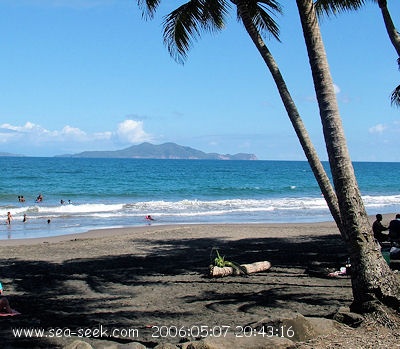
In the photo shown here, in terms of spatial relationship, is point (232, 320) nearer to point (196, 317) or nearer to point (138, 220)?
point (196, 317)

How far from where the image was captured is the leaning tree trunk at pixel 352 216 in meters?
6.02

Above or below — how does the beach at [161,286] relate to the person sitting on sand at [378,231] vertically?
below

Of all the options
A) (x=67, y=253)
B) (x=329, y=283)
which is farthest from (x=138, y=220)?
(x=329, y=283)

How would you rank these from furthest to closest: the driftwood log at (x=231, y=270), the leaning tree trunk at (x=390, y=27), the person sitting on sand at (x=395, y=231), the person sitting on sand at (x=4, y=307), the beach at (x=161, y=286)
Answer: the person sitting on sand at (x=395, y=231), the leaning tree trunk at (x=390, y=27), the driftwood log at (x=231, y=270), the person sitting on sand at (x=4, y=307), the beach at (x=161, y=286)

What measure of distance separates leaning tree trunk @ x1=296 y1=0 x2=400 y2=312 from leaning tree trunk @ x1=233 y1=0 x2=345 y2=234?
31cm

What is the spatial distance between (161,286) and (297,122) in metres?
4.33

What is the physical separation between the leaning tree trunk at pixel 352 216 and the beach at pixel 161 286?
0.67 metres

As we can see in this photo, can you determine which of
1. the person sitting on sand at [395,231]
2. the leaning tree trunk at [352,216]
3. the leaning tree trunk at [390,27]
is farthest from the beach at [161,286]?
the leaning tree trunk at [390,27]

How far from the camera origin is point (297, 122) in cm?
693

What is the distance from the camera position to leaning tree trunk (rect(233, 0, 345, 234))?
6.70 meters

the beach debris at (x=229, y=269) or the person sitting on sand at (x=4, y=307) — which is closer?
the person sitting on sand at (x=4, y=307)

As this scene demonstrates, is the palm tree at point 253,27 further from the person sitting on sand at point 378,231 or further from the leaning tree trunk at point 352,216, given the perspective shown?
the person sitting on sand at point 378,231

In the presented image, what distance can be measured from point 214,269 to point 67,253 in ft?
18.8

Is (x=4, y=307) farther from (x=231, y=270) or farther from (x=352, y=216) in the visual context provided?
(x=352, y=216)
